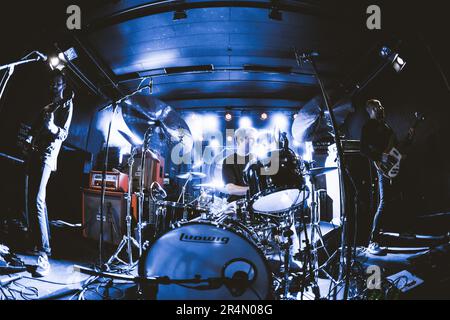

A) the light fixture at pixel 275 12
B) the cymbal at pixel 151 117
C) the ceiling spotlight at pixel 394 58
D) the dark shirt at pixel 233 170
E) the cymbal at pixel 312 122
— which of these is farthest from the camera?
the ceiling spotlight at pixel 394 58

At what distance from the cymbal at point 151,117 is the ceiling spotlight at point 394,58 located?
4113mm

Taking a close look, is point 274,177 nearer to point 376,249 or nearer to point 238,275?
point 238,275

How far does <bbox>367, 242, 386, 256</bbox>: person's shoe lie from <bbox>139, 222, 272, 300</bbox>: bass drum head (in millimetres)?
2573

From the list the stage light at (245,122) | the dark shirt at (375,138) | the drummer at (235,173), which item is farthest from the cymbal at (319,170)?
the stage light at (245,122)

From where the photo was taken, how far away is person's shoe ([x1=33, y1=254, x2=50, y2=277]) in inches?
92.2

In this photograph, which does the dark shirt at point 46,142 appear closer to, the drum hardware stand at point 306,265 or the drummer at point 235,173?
the drummer at point 235,173

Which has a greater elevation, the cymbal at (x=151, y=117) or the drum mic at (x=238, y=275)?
the cymbal at (x=151, y=117)

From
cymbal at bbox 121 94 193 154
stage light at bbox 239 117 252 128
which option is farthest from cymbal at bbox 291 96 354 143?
stage light at bbox 239 117 252 128

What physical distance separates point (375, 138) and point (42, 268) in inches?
186

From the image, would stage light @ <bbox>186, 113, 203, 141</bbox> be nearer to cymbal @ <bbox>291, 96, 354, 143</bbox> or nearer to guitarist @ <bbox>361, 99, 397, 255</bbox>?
cymbal @ <bbox>291, 96, 354, 143</bbox>

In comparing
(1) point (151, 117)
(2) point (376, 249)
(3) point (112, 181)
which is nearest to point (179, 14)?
(1) point (151, 117)

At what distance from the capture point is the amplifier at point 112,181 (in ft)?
11.0

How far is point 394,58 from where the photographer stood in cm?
399
